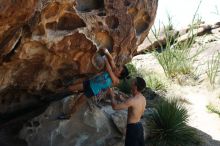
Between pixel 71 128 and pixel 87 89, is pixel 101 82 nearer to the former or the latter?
pixel 87 89

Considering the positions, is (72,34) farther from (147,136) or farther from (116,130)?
(147,136)

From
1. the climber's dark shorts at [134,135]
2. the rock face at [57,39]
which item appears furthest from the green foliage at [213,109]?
the climber's dark shorts at [134,135]

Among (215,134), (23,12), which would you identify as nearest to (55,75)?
(23,12)

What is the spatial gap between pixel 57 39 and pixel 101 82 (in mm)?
918

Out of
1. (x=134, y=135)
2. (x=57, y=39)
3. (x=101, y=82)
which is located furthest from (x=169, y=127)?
(x=57, y=39)

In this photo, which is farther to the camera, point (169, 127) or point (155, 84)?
point (155, 84)

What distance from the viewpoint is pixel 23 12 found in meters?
4.94

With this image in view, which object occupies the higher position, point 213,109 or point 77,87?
point 77,87

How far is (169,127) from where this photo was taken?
8.69 meters

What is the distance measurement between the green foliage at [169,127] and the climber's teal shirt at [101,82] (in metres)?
2.37

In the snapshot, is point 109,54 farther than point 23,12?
Yes

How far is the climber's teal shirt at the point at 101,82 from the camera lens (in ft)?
21.4

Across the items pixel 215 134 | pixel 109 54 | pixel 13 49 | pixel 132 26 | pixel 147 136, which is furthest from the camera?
pixel 215 134

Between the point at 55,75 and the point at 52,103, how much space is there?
0.64 meters
